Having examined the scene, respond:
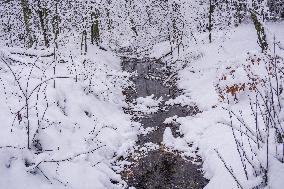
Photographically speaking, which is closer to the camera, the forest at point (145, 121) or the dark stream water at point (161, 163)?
the forest at point (145, 121)

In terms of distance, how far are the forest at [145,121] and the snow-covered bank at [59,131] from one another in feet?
0.07

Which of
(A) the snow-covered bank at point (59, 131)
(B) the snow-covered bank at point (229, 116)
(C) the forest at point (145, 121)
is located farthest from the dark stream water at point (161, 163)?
(A) the snow-covered bank at point (59, 131)

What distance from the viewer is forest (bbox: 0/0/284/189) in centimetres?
484

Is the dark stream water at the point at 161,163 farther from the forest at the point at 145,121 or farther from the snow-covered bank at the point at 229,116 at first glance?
the snow-covered bank at the point at 229,116

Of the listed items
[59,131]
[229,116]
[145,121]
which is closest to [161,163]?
[59,131]

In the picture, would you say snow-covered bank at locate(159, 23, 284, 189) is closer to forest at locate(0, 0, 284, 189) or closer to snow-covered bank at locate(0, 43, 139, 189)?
forest at locate(0, 0, 284, 189)

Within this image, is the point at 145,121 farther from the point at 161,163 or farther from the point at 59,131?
the point at 59,131

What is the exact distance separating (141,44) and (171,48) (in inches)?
357

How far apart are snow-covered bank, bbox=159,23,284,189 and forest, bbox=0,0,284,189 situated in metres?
0.03

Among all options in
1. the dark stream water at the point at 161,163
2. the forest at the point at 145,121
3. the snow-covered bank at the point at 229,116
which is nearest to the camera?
the snow-covered bank at the point at 229,116

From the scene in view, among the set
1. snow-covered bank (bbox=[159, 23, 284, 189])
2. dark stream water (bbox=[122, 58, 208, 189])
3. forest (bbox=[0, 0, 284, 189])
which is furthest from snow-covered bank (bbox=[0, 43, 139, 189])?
snow-covered bank (bbox=[159, 23, 284, 189])

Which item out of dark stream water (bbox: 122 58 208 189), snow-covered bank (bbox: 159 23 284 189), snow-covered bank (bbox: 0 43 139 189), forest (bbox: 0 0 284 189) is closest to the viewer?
snow-covered bank (bbox: 159 23 284 189)

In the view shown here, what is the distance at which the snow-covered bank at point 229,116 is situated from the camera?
11.1 feet

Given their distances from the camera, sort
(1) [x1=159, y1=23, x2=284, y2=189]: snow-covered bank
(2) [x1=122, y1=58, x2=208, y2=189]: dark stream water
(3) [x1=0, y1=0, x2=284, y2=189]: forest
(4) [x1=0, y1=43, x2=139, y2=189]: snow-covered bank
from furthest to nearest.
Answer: (2) [x1=122, y1=58, x2=208, y2=189]: dark stream water → (4) [x1=0, y1=43, x2=139, y2=189]: snow-covered bank → (3) [x1=0, y1=0, x2=284, y2=189]: forest → (1) [x1=159, y1=23, x2=284, y2=189]: snow-covered bank
